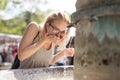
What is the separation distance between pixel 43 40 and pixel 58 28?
0.82ft

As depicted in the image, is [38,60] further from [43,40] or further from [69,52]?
[43,40]

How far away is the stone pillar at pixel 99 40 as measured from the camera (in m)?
1.30

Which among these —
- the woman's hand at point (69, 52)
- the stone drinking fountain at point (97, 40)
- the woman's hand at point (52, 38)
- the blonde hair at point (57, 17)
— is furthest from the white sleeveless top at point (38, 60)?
the stone drinking fountain at point (97, 40)

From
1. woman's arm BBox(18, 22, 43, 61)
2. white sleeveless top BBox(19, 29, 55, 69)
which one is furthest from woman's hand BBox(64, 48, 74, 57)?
woman's arm BBox(18, 22, 43, 61)

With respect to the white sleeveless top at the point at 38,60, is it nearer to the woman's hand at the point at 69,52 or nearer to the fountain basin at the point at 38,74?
the woman's hand at the point at 69,52

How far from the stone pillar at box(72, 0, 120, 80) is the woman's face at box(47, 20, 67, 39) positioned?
147 cm

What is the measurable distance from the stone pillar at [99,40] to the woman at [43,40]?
137 centimetres

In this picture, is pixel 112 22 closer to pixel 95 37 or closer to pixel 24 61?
pixel 95 37

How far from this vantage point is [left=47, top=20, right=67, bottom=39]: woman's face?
293 cm

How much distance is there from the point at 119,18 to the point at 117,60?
0.18 metres

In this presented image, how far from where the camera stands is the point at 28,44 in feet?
10.2

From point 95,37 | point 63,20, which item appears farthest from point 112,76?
point 63,20

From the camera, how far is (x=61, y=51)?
3748mm

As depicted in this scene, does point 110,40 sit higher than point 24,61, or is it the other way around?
point 110,40
